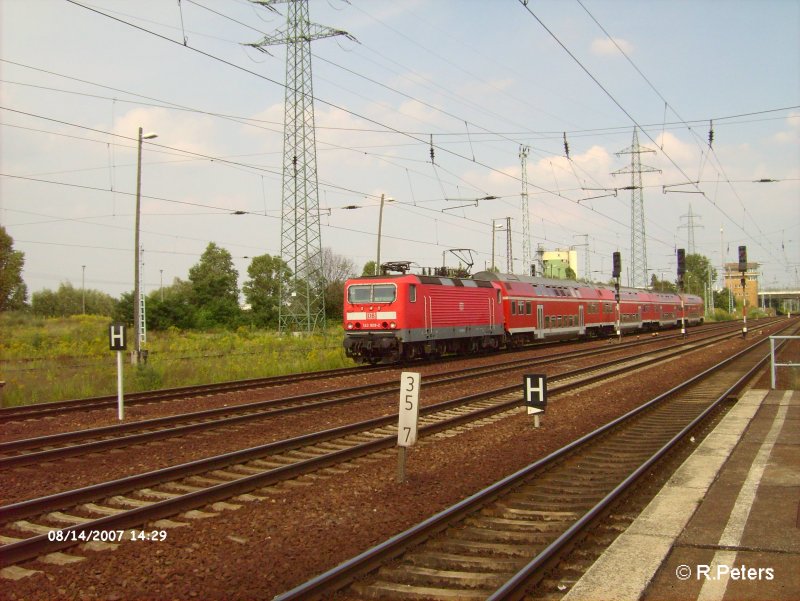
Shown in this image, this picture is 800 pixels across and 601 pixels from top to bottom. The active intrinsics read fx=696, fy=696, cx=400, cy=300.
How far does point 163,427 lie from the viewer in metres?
12.7

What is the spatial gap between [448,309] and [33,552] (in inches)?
845

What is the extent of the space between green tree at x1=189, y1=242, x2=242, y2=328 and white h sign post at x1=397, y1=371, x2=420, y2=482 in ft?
169

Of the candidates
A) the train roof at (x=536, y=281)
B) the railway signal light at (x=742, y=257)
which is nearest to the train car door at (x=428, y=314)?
the train roof at (x=536, y=281)

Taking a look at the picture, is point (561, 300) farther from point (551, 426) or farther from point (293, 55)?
point (551, 426)

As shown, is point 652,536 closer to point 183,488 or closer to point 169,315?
point 183,488

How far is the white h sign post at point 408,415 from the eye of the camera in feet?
27.0

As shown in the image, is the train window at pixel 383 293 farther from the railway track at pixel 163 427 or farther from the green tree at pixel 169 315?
the green tree at pixel 169 315

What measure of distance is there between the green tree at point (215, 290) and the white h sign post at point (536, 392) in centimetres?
4898

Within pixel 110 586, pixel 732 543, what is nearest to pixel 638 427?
pixel 732 543

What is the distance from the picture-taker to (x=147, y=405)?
51.3ft

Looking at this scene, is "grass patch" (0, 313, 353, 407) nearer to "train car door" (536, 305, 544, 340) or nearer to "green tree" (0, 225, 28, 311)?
"train car door" (536, 305, 544, 340)

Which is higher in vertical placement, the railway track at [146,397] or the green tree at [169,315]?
the green tree at [169,315]

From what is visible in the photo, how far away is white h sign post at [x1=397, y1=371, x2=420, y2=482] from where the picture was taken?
8.24 metres

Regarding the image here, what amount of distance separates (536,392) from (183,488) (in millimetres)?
6192
